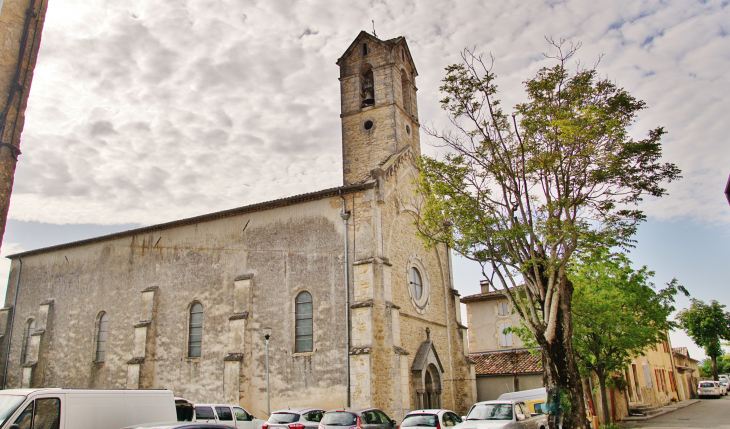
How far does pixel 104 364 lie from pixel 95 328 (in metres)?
2.12

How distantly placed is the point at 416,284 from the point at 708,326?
41546mm

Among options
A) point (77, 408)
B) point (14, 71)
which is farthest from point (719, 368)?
point (14, 71)

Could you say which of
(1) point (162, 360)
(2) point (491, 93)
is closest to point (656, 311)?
(2) point (491, 93)

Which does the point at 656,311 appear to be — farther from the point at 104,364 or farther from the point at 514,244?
the point at 104,364

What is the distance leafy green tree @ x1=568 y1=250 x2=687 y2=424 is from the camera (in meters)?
20.0

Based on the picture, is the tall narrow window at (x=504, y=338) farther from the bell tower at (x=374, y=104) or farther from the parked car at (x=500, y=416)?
the parked car at (x=500, y=416)

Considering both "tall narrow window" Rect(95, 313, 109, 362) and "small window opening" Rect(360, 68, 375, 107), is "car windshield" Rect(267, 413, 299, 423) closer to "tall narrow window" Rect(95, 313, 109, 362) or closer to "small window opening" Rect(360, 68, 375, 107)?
"tall narrow window" Rect(95, 313, 109, 362)

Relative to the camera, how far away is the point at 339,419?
13.4m

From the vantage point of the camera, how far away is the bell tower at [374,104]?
23953 mm

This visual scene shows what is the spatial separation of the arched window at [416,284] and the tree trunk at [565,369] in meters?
8.42

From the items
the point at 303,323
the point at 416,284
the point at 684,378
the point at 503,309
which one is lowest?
the point at 684,378

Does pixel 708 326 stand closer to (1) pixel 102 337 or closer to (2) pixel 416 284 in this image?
(2) pixel 416 284

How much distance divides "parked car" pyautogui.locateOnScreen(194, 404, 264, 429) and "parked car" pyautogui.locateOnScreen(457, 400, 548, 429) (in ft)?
21.7

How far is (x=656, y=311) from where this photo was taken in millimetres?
21359
